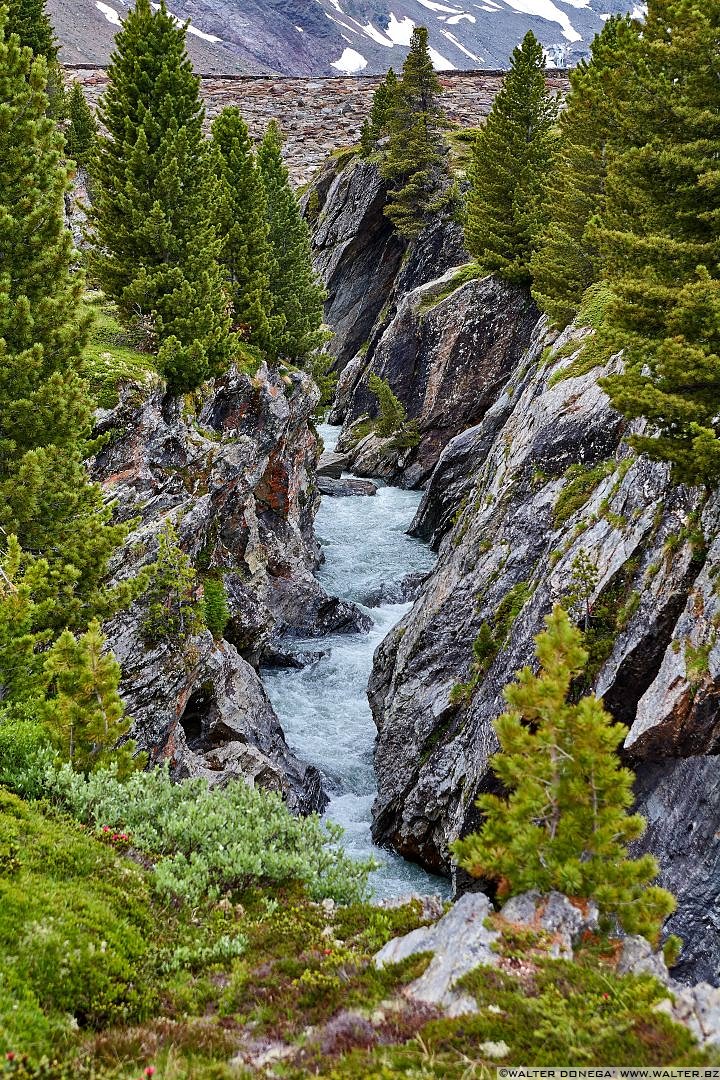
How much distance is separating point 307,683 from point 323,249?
54.6 m

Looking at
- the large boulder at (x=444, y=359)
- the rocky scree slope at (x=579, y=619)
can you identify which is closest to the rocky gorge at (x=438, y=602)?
the rocky scree slope at (x=579, y=619)

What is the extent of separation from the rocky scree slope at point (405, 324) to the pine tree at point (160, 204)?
2173cm

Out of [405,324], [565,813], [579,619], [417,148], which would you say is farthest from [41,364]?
[417,148]

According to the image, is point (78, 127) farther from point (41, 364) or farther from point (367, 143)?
point (41, 364)

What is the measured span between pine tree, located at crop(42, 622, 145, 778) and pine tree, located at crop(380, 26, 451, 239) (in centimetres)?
5041

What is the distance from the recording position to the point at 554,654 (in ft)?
25.0

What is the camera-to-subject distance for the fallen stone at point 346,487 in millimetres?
45188

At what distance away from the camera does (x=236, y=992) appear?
705cm

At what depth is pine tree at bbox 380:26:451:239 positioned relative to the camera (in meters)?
51.1

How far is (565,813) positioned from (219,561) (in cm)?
1996

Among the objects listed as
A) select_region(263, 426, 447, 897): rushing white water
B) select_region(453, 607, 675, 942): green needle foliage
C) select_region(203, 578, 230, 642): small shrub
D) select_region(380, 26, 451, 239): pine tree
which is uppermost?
select_region(380, 26, 451, 239): pine tree

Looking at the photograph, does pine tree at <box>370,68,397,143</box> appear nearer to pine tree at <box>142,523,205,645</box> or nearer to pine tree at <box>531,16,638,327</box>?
pine tree at <box>531,16,638,327</box>

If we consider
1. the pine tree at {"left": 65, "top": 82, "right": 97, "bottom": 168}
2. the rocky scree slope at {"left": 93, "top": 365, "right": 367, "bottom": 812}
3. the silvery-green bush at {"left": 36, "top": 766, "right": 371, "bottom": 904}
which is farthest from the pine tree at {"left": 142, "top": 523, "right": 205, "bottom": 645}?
Answer: the pine tree at {"left": 65, "top": 82, "right": 97, "bottom": 168}

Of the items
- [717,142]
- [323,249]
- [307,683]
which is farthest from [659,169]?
[323,249]
